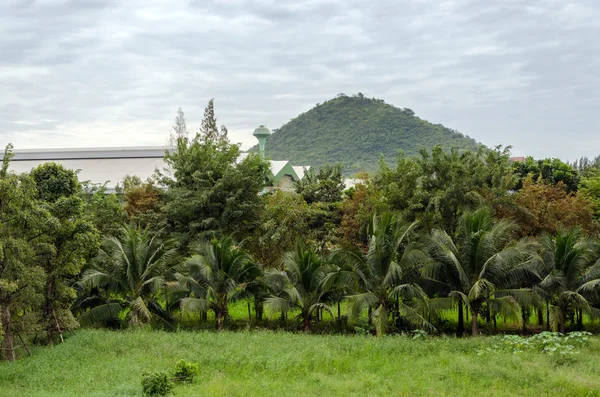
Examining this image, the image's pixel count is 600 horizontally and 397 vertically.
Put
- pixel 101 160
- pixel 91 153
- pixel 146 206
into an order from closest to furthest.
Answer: pixel 146 206 < pixel 101 160 < pixel 91 153

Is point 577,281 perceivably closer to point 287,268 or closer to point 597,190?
point 597,190

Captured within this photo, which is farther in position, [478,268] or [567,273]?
[567,273]

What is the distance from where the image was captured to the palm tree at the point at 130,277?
741 inches

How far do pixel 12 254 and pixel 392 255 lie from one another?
10.6 m

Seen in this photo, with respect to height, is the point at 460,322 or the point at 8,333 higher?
the point at 8,333

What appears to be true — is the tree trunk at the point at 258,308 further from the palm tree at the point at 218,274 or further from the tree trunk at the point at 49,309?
the tree trunk at the point at 49,309

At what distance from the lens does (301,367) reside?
1340cm

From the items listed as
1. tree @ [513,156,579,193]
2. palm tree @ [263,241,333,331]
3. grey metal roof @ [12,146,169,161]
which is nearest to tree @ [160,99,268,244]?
palm tree @ [263,241,333,331]

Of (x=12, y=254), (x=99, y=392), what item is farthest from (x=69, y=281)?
(x=99, y=392)

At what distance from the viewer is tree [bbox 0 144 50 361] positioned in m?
14.7

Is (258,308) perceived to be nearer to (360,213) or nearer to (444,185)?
(360,213)

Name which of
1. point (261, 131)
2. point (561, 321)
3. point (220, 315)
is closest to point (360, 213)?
point (220, 315)

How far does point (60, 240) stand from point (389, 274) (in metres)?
9.95

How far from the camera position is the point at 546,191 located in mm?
20875
